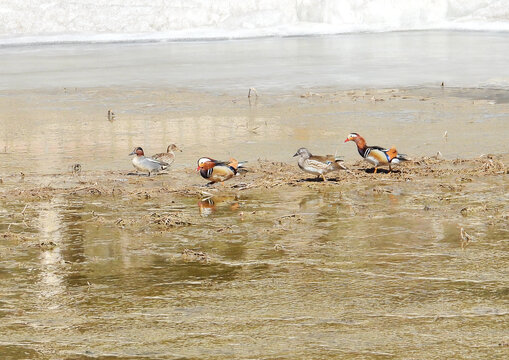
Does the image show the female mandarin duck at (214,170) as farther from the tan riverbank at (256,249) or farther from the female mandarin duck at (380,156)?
the female mandarin duck at (380,156)

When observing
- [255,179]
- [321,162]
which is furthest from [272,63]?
[321,162]

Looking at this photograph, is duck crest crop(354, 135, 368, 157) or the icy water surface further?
the icy water surface

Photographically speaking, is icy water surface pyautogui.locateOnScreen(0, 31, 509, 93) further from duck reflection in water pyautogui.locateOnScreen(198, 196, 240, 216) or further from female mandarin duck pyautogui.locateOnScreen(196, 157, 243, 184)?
duck reflection in water pyautogui.locateOnScreen(198, 196, 240, 216)

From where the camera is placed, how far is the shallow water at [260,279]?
16.9ft

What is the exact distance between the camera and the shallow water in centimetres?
515

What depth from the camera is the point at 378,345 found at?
505 cm

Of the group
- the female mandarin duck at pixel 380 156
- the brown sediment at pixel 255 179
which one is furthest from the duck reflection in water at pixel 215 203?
the female mandarin duck at pixel 380 156

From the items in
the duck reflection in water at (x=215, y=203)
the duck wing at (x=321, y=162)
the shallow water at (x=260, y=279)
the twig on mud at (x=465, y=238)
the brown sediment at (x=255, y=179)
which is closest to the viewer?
the shallow water at (x=260, y=279)

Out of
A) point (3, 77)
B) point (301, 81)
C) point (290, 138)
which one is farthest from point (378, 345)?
point (3, 77)

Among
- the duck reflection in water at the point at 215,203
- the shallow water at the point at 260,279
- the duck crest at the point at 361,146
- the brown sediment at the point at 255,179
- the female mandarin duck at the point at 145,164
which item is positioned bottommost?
the shallow water at the point at 260,279

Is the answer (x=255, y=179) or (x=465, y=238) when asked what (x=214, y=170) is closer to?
(x=255, y=179)

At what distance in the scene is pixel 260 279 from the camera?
636 centimetres

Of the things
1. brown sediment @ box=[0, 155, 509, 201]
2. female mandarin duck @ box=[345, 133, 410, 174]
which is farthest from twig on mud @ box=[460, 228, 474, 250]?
female mandarin duck @ box=[345, 133, 410, 174]

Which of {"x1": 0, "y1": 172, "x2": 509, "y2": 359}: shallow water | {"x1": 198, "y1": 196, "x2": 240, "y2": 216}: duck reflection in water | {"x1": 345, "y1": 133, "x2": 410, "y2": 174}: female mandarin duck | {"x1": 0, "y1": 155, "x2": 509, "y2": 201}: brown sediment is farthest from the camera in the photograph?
{"x1": 345, "y1": 133, "x2": 410, "y2": 174}: female mandarin duck
